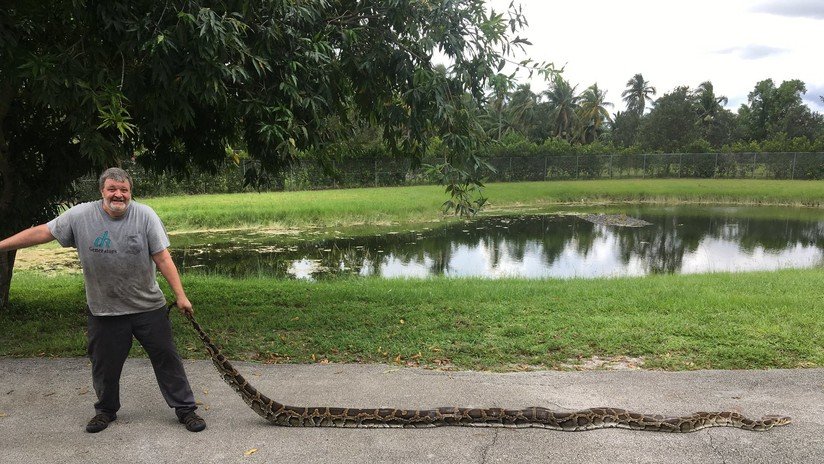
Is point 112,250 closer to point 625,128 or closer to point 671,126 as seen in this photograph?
point 671,126

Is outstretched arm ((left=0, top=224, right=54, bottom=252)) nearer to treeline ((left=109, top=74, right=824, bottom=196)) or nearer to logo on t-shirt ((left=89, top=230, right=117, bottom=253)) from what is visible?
logo on t-shirt ((left=89, top=230, right=117, bottom=253))

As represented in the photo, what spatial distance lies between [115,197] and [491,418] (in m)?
3.47

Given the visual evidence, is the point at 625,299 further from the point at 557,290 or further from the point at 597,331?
the point at 597,331

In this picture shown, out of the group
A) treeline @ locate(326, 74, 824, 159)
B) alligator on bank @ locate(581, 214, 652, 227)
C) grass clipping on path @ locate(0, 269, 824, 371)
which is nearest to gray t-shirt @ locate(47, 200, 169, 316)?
grass clipping on path @ locate(0, 269, 824, 371)

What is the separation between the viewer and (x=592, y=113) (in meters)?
69.9

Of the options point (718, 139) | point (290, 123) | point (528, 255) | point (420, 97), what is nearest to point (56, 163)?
point (290, 123)

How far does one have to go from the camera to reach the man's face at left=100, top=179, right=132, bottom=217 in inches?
175

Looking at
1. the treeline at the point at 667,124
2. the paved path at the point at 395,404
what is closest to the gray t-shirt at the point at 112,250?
the paved path at the point at 395,404

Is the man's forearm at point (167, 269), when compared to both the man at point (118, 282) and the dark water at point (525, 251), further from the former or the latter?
the dark water at point (525, 251)

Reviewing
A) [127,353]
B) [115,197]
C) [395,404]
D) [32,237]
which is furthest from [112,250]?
[395,404]

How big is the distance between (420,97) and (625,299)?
5101mm

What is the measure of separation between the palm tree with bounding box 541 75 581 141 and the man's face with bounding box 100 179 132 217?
71028 millimetres

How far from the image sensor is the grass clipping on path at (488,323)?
6.75 m

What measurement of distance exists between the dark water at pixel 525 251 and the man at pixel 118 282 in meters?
9.95
